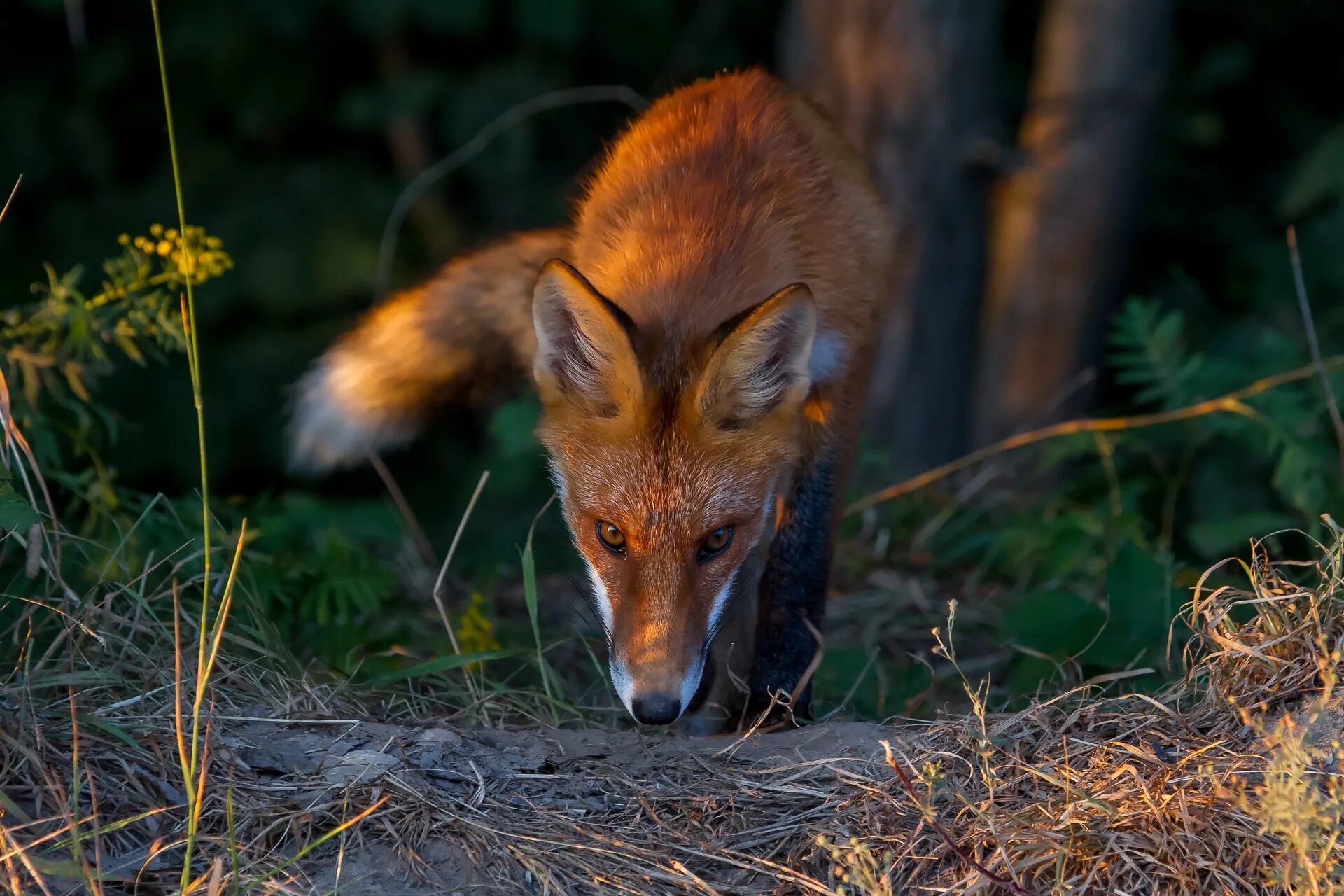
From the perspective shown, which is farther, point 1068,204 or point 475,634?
point 1068,204

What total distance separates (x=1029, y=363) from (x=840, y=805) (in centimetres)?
369

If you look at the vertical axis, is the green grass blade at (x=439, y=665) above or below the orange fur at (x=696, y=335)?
below

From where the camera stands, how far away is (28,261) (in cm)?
562

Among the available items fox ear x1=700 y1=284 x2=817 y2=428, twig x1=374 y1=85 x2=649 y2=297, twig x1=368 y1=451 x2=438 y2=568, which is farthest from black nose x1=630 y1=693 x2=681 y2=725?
twig x1=374 y1=85 x2=649 y2=297

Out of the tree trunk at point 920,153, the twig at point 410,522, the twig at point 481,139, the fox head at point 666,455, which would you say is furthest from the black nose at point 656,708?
the tree trunk at point 920,153

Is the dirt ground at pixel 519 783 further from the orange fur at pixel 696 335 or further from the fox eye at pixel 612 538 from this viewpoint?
the fox eye at pixel 612 538

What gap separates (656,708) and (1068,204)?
3727 mm

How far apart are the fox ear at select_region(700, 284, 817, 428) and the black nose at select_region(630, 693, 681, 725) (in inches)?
25.6

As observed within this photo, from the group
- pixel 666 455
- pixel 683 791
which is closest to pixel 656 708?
pixel 683 791

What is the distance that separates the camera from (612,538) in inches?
108

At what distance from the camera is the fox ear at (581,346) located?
2.59 m

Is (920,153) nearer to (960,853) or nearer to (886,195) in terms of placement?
(886,195)

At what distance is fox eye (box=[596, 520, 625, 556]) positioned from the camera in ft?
8.98

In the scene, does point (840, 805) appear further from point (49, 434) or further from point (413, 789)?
point (49, 434)
